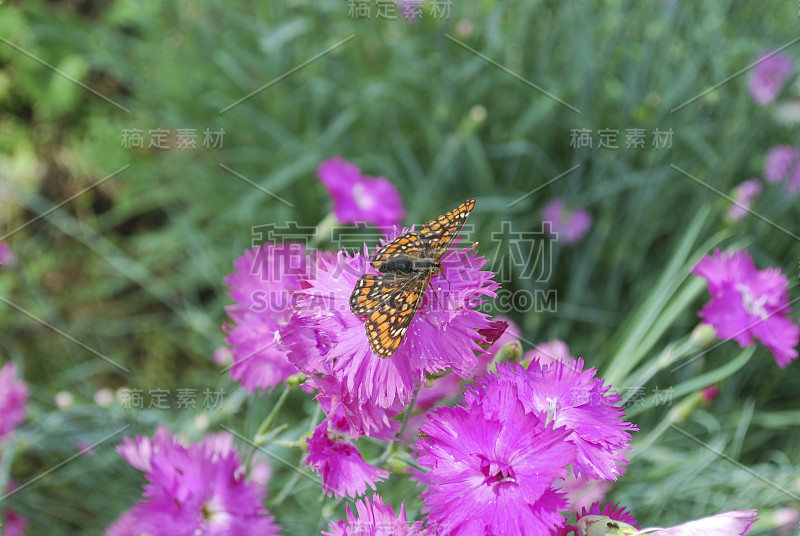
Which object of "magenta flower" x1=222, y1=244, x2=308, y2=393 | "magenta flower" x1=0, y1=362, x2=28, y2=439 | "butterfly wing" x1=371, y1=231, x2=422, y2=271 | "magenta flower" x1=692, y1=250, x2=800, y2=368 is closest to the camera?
"butterfly wing" x1=371, y1=231, x2=422, y2=271

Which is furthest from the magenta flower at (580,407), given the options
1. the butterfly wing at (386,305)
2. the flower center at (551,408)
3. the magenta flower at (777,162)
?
the magenta flower at (777,162)

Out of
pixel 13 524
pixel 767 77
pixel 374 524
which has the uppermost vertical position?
pixel 767 77

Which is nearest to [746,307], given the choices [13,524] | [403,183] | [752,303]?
[752,303]

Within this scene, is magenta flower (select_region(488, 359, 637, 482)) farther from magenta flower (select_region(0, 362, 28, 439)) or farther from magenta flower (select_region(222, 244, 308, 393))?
magenta flower (select_region(0, 362, 28, 439))

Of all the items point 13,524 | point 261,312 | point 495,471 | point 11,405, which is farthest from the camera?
point 13,524

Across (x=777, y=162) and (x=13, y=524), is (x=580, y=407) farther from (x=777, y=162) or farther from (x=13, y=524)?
(x=777, y=162)

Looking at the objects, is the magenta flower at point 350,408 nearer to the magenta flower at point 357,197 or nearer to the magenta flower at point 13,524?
the magenta flower at point 357,197

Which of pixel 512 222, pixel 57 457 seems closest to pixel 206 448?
pixel 57 457

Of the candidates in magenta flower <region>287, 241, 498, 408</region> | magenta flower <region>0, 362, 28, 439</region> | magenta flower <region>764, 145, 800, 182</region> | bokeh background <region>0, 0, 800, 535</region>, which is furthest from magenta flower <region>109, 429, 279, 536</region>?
magenta flower <region>764, 145, 800, 182</region>
